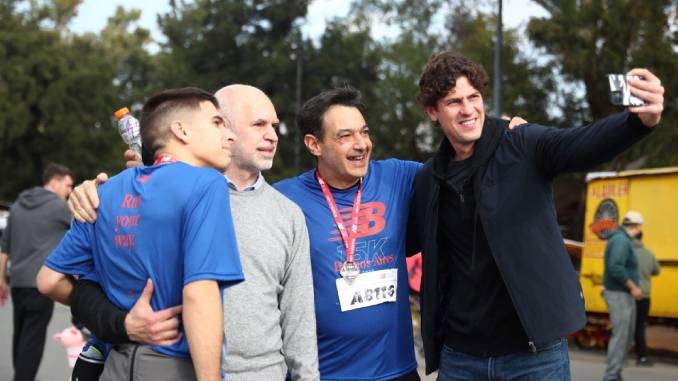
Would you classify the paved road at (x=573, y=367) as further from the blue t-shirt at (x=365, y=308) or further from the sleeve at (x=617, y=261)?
the blue t-shirt at (x=365, y=308)

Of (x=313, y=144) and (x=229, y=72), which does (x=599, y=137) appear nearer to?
(x=313, y=144)

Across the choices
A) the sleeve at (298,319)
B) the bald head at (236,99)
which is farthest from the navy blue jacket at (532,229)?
the bald head at (236,99)

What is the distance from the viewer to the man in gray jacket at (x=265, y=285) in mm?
3293

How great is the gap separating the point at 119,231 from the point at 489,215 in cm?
149

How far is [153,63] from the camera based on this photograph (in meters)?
56.7

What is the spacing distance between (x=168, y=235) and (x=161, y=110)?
484 mm

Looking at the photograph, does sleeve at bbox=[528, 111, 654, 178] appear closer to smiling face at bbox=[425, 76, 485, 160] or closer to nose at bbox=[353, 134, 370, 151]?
smiling face at bbox=[425, 76, 485, 160]

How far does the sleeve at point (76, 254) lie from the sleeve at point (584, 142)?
1.74 meters

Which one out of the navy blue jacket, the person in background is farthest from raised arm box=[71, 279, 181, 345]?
the person in background

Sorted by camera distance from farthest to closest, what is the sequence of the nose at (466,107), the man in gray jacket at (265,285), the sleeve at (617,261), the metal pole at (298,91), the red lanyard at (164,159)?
the metal pole at (298,91)
the sleeve at (617,261)
the nose at (466,107)
the man in gray jacket at (265,285)
the red lanyard at (164,159)

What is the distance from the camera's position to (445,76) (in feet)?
12.7

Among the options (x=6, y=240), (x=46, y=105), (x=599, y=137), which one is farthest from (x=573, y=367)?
(x=46, y=105)

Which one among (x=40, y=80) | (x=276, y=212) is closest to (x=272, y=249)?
(x=276, y=212)

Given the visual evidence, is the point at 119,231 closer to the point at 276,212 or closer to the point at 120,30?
the point at 276,212
